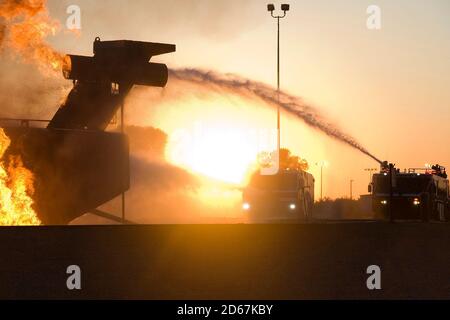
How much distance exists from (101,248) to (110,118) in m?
23.5

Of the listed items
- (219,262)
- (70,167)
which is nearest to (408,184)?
(70,167)

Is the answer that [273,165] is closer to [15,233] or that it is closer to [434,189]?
A: [434,189]

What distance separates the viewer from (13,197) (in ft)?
94.3

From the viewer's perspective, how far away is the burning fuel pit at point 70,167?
3553 centimetres

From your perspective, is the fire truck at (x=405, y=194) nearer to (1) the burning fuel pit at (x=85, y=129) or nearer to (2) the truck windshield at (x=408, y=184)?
(2) the truck windshield at (x=408, y=184)

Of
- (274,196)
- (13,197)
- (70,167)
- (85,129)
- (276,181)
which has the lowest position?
(13,197)

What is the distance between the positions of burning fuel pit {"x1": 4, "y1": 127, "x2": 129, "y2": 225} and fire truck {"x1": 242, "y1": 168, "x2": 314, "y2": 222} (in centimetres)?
1102

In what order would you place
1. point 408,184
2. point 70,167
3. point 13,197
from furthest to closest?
point 408,184 → point 70,167 → point 13,197

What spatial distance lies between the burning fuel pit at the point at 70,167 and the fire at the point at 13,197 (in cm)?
57

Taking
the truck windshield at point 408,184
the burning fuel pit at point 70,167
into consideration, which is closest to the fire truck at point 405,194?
the truck windshield at point 408,184

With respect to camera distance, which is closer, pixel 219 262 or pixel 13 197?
pixel 219 262

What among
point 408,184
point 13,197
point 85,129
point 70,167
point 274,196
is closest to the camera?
point 13,197

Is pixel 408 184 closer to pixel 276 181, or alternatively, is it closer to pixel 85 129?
pixel 276 181

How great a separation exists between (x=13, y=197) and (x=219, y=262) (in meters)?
14.2
